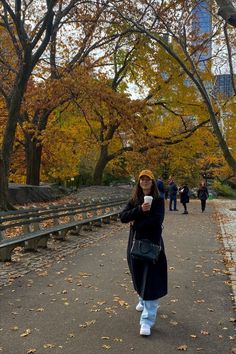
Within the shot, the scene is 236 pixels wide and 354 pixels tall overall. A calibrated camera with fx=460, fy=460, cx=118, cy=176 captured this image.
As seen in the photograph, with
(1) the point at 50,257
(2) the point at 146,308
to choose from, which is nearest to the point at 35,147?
(1) the point at 50,257

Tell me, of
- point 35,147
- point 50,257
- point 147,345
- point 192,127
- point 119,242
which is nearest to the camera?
point 147,345

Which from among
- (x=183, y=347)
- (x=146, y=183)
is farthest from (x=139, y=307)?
(x=146, y=183)

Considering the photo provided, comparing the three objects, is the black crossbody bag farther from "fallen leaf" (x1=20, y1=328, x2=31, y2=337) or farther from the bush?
the bush

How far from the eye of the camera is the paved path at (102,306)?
4.66 meters

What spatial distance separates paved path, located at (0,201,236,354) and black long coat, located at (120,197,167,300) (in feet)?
1.63

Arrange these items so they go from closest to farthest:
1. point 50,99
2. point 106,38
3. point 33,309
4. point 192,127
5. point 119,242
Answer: point 33,309 → point 119,242 → point 50,99 → point 106,38 → point 192,127

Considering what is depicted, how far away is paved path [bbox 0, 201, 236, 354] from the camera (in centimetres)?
466

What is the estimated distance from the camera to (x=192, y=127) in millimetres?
30969

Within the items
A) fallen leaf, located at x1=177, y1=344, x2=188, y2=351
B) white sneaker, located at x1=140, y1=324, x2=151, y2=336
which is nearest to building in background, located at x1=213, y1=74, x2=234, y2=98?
white sneaker, located at x1=140, y1=324, x2=151, y2=336

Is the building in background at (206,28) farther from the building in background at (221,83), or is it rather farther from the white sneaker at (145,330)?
the white sneaker at (145,330)

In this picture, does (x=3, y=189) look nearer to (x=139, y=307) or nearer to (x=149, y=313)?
(x=139, y=307)

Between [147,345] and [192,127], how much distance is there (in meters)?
27.2

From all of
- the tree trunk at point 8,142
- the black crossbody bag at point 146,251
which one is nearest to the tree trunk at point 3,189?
the tree trunk at point 8,142

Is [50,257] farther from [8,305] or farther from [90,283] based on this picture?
[8,305]
